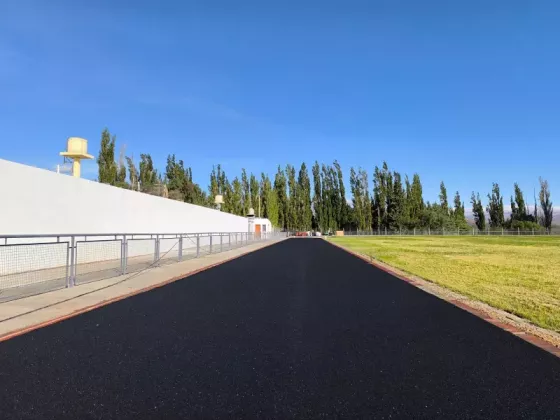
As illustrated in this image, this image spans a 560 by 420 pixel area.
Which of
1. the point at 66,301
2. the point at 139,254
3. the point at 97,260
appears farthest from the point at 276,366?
the point at 139,254

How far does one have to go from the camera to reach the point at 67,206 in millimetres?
15367

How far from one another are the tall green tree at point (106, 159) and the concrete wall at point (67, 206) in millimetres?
28924

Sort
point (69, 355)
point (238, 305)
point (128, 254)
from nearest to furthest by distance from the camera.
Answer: point (69, 355) < point (238, 305) < point (128, 254)

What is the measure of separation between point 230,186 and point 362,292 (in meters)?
78.4

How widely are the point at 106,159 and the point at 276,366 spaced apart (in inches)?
2046

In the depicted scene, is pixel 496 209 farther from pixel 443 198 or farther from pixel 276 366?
pixel 276 366

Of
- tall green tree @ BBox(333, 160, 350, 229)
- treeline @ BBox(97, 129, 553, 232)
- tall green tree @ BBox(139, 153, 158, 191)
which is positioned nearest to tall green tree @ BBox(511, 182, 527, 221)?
treeline @ BBox(97, 129, 553, 232)

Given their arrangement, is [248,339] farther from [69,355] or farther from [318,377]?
[69,355]

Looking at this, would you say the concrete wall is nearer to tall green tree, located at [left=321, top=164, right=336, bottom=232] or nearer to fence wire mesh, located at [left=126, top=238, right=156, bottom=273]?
fence wire mesh, located at [left=126, top=238, right=156, bottom=273]

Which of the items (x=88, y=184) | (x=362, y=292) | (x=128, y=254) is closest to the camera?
(x=362, y=292)

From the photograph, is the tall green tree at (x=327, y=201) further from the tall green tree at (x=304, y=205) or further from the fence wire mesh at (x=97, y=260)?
the fence wire mesh at (x=97, y=260)

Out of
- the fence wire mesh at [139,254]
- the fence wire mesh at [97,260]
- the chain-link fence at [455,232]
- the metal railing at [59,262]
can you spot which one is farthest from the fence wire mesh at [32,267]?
the chain-link fence at [455,232]

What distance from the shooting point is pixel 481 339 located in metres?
5.80

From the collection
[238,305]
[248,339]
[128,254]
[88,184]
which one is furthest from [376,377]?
[88,184]
